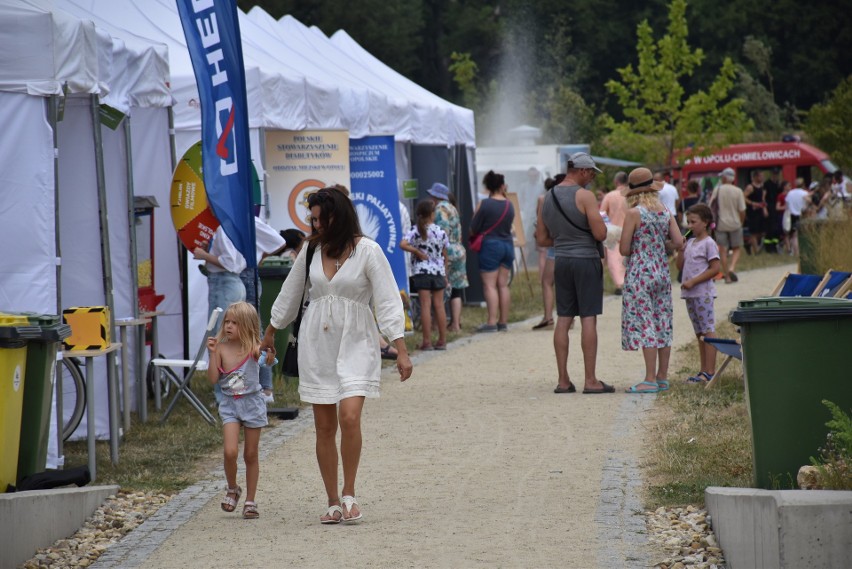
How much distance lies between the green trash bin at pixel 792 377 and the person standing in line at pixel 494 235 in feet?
29.9

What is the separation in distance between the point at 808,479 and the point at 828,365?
0.60m

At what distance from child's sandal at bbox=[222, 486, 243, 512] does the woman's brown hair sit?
52.5 inches

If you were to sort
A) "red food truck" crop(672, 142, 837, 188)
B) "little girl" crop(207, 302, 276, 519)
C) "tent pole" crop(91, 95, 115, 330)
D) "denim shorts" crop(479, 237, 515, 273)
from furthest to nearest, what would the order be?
"red food truck" crop(672, 142, 837, 188), "denim shorts" crop(479, 237, 515, 273), "tent pole" crop(91, 95, 115, 330), "little girl" crop(207, 302, 276, 519)

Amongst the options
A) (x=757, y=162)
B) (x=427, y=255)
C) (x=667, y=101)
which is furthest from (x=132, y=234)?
(x=667, y=101)

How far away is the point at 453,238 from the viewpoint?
15.5m

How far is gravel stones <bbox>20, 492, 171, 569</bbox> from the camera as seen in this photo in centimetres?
622

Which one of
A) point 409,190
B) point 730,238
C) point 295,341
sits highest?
point 409,190

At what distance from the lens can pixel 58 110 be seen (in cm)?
808

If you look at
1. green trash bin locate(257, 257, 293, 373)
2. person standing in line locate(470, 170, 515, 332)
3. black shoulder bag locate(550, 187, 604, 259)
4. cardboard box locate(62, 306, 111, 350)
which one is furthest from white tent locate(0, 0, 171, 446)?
Result: person standing in line locate(470, 170, 515, 332)

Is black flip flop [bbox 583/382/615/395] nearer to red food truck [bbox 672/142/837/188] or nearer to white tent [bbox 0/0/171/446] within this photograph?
white tent [bbox 0/0/171/446]

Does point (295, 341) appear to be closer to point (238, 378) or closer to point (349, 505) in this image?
point (238, 378)

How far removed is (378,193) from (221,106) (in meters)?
5.36

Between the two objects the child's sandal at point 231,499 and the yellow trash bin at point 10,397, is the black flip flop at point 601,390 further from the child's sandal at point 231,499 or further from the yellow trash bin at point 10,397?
the yellow trash bin at point 10,397

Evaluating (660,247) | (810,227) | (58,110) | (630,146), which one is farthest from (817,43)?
(58,110)
